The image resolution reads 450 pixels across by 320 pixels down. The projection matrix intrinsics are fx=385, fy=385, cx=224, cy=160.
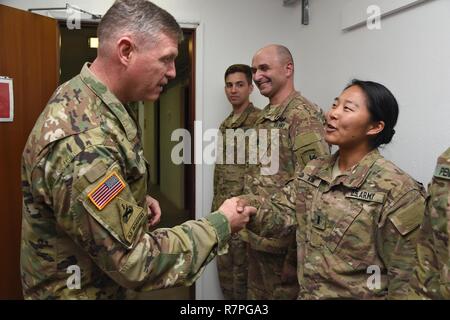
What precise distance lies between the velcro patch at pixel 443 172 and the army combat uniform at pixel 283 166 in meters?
0.92

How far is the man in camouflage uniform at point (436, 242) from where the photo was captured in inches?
38.6

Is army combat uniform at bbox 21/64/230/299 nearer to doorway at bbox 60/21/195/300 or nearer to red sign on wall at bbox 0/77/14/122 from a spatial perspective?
red sign on wall at bbox 0/77/14/122

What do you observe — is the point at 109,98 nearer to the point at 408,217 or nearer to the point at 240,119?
the point at 408,217

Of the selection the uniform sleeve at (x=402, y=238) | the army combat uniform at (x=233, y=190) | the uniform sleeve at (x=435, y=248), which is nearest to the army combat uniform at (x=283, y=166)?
the army combat uniform at (x=233, y=190)

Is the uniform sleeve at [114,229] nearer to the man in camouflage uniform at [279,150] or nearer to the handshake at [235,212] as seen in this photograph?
the handshake at [235,212]

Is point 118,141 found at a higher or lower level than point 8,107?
lower

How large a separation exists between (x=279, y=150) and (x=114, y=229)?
4.47 feet

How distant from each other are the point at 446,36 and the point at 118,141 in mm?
1386

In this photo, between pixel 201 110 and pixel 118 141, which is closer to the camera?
pixel 118 141

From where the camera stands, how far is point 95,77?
1.12 m

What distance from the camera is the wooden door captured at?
1859 mm

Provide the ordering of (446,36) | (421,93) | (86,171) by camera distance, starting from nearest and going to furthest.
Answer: (86,171) < (446,36) < (421,93)

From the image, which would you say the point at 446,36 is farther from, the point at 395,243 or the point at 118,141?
the point at 118,141
